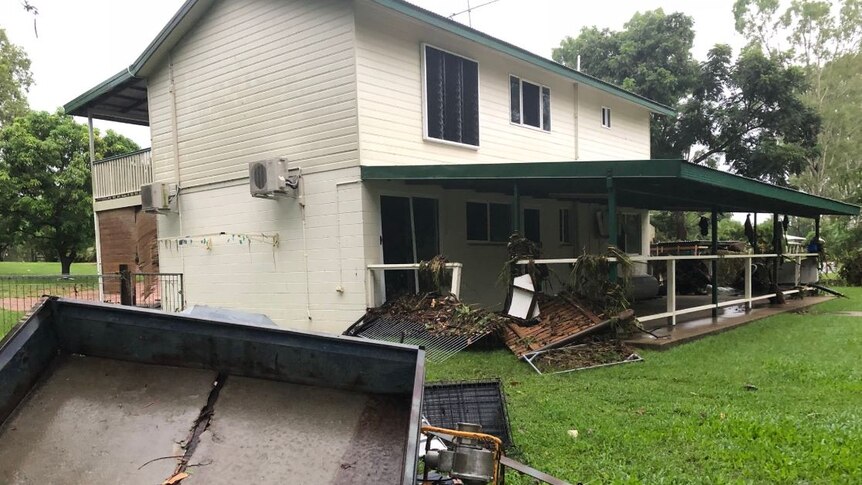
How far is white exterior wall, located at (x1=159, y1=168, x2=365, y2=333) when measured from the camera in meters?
9.20

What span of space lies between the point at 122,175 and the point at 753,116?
23398 millimetres

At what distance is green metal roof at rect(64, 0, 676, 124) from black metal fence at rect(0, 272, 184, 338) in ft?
13.5

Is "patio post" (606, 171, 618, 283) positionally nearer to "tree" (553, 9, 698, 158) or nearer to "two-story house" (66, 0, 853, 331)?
"two-story house" (66, 0, 853, 331)

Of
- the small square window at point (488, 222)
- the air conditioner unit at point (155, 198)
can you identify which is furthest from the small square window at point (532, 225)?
the air conditioner unit at point (155, 198)

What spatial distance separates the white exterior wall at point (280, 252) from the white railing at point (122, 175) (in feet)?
4.54

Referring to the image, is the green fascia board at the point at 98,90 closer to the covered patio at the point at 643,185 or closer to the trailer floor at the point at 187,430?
the covered patio at the point at 643,185

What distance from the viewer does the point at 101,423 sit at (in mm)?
2719

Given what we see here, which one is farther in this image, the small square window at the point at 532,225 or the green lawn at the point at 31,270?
the green lawn at the point at 31,270

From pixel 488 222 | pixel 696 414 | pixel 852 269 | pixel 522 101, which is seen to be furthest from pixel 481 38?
pixel 852 269

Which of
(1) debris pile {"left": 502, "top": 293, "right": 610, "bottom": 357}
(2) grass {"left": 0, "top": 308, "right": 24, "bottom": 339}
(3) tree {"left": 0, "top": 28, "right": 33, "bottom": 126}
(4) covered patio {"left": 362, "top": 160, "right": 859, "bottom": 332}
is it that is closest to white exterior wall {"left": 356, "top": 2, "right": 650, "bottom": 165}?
(4) covered patio {"left": 362, "top": 160, "right": 859, "bottom": 332}

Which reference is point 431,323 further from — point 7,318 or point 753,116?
point 753,116

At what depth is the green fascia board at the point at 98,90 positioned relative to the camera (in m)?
11.9

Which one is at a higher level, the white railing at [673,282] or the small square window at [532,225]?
the small square window at [532,225]

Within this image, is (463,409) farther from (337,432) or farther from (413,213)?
(413,213)
